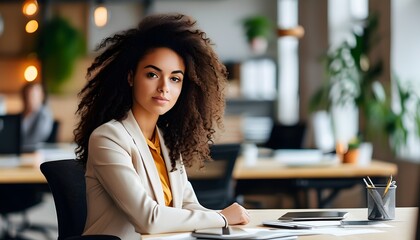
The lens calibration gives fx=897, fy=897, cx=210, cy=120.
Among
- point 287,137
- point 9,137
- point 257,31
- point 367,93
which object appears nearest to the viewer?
point 9,137

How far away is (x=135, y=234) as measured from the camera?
9.10ft

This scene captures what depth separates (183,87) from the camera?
118 inches

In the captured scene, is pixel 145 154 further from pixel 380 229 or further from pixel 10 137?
pixel 10 137

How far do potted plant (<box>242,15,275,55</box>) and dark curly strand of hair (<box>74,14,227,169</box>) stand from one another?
7763mm

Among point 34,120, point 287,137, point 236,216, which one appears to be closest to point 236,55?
point 287,137

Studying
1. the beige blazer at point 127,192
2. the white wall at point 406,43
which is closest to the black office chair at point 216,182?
the beige blazer at point 127,192

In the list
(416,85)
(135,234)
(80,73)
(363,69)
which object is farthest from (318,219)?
(80,73)

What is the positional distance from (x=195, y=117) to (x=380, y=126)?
13.9 feet

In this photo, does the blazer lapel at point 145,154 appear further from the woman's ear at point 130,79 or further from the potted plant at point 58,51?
the potted plant at point 58,51

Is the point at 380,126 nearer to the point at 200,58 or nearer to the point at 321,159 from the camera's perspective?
the point at 321,159

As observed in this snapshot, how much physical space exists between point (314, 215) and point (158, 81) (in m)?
→ 0.65

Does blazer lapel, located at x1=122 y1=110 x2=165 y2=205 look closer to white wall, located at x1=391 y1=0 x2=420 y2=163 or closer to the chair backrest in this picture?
the chair backrest

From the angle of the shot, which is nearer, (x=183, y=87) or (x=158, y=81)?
(x=158, y=81)

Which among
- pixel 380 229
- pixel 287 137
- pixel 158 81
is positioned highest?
pixel 158 81
